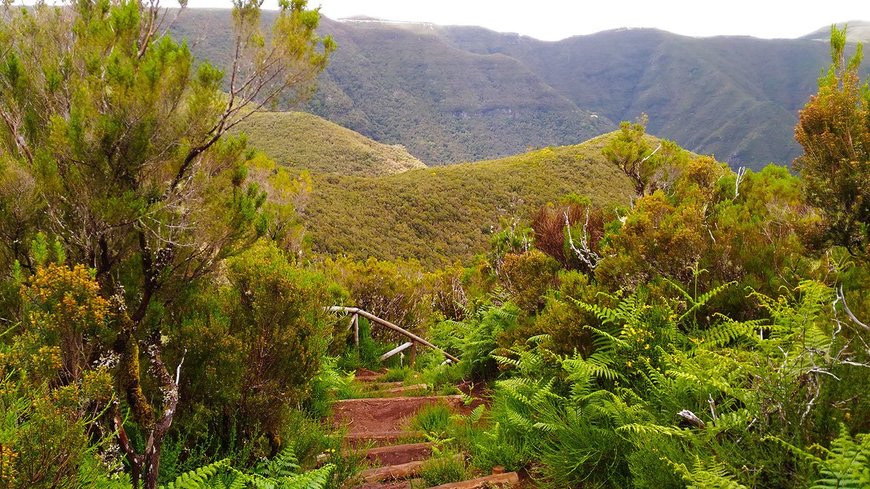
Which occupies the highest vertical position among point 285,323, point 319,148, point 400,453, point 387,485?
point 285,323

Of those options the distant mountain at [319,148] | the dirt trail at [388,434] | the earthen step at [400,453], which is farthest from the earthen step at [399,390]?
the distant mountain at [319,148]

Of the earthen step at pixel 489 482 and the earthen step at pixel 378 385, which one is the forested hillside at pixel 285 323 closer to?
the earthen step at pixel 489 482

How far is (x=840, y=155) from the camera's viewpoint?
153 inches

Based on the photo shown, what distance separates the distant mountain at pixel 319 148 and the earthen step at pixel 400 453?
75.5m

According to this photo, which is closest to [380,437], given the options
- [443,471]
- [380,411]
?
[380,411]

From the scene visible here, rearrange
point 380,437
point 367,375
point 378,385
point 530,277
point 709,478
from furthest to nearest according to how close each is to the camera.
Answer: point 367,375 → point 378,385 → point 530,277 → point 380,437 → point 709,478

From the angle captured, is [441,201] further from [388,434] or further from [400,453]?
[400,453]

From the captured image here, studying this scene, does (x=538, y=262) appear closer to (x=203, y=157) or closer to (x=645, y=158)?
(x=203, y=157)

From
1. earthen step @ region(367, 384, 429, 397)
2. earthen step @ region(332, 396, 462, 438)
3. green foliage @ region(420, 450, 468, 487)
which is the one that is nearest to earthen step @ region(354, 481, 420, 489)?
green foliage @ region(420, 450, 468, 487)

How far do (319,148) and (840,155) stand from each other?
86.2 m

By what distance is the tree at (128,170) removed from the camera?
2936 mm

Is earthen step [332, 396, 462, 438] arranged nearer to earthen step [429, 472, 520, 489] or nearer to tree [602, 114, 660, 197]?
earthen step [429, 472, 520, 489]

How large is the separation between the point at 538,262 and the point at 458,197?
51.2 meters

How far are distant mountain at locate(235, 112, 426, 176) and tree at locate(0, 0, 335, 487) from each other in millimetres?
75263
